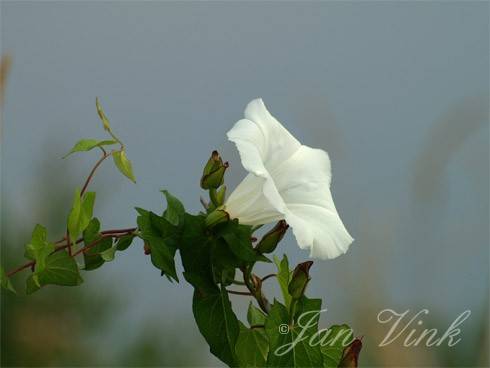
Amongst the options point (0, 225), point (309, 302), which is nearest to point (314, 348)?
point (309, 302)

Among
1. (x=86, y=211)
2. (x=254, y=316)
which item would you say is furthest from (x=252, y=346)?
(x=86, y=211)

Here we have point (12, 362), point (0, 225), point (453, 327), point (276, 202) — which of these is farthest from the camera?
point (0, 225)

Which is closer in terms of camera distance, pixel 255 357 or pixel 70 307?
pixel 255 357

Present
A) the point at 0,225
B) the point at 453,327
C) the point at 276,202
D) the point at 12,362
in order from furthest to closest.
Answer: the point at 0,225
the point at 12,362
the point at 453,327
the point at 276,202

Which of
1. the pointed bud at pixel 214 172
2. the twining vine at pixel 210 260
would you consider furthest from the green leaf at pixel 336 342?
the pointed bud at pixel 214 172

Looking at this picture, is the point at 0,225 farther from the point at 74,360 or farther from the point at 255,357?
the point at 255,357

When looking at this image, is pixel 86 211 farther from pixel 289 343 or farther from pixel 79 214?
pixel 289 343

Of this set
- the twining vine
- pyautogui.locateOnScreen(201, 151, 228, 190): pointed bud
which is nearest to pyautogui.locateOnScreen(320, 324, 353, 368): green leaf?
the twining vine

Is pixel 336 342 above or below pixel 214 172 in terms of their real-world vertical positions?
below
